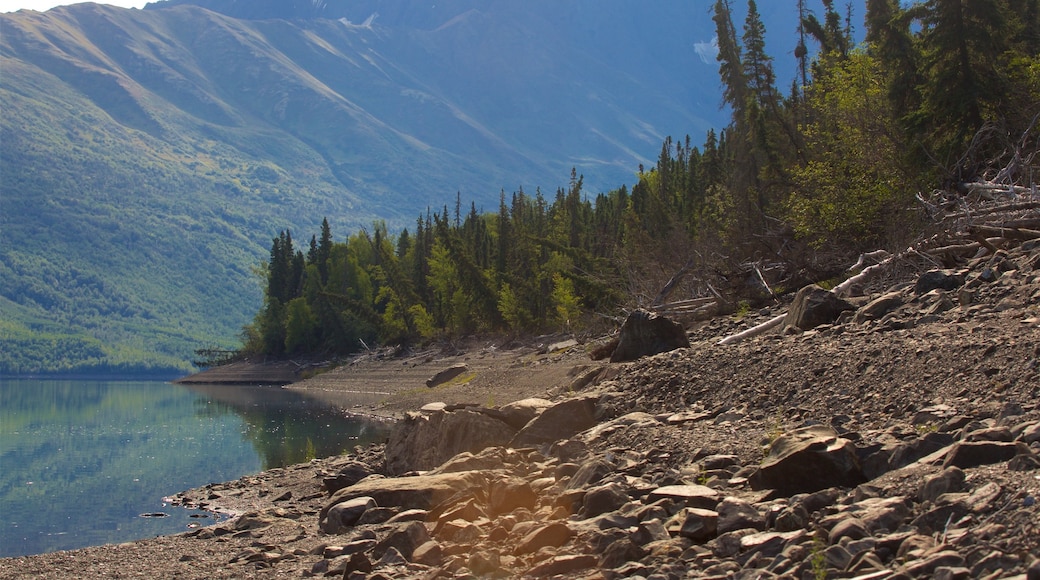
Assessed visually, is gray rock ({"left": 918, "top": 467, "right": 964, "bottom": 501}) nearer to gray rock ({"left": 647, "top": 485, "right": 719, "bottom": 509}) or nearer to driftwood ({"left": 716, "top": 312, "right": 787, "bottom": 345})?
gray rock ({"left": 647, "top": 485, "right": 719, "bottom": 509})

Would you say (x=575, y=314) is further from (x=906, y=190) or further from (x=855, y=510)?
(x=855, y=510)

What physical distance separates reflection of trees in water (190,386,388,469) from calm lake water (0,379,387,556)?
81 millimetres

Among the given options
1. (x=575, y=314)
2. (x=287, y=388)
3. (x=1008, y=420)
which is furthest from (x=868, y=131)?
(x=287, y=388)

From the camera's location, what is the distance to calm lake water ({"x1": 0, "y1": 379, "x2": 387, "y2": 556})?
901 inches

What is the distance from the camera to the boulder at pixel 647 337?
70.0ft

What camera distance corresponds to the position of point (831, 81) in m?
35.4

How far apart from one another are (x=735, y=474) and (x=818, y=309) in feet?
26.2

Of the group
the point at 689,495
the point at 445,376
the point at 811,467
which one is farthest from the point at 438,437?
the point at 445,376

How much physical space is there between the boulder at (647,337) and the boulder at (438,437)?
177 inches

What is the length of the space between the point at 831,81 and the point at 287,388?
6693 centimetres

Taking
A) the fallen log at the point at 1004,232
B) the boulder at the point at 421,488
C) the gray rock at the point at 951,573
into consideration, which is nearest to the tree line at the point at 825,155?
the fallen log at the point at 1004,232

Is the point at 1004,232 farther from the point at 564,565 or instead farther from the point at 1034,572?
the point at 1034,572

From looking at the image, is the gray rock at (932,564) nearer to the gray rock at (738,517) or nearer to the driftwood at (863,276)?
the gray rock at (738,517)

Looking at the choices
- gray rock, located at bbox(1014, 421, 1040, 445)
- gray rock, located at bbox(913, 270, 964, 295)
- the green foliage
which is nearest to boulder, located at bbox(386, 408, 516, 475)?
gray rock, located at bbox(913, 270, 964, 295)
